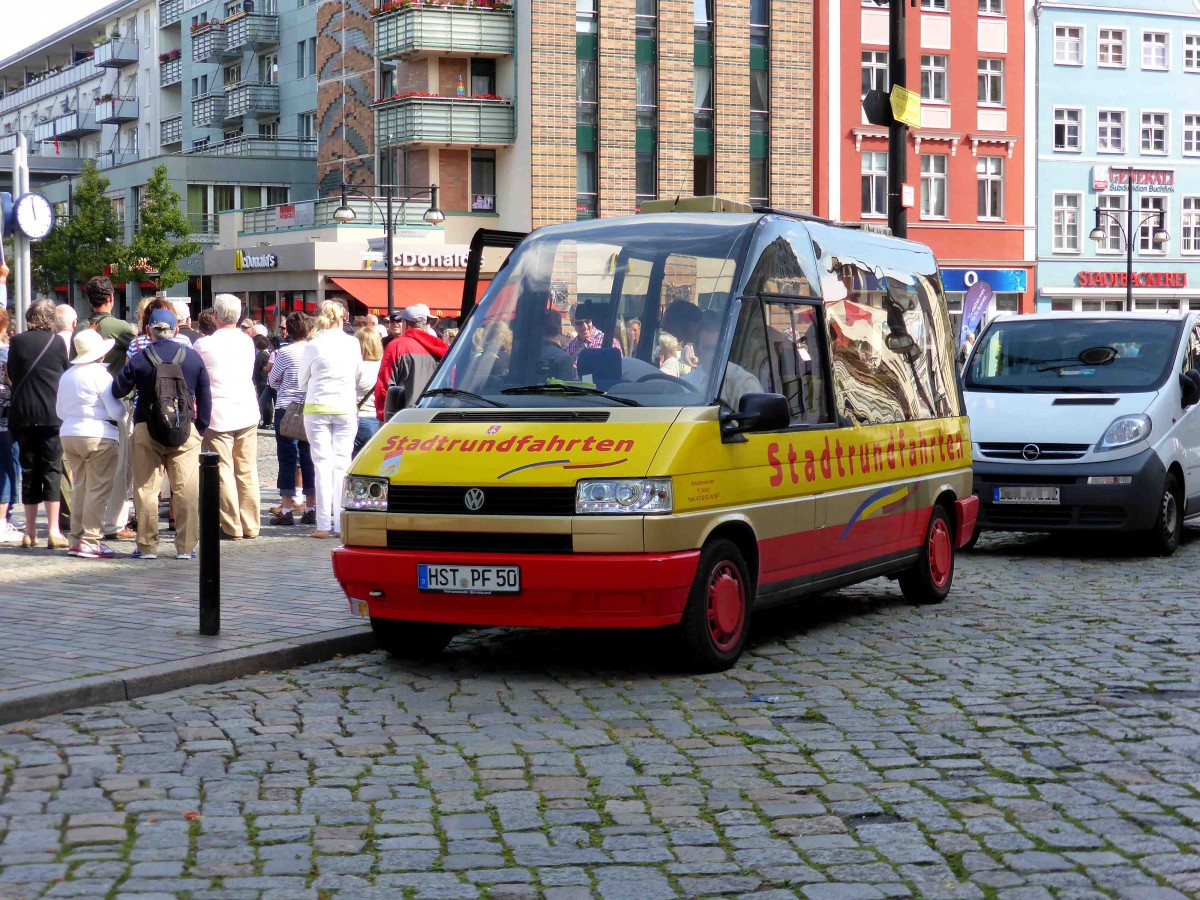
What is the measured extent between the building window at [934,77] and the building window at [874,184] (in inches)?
95.4

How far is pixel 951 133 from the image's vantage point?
56156 mm

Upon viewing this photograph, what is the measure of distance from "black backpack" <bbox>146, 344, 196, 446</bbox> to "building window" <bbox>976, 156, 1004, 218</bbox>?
47.6 meters

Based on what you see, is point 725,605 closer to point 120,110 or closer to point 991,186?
point 991,186

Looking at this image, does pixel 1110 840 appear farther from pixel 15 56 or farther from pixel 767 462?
pixel 15 56

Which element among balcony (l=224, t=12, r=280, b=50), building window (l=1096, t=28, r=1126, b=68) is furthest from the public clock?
balcony (l=224, t=12, r=280, b=50)

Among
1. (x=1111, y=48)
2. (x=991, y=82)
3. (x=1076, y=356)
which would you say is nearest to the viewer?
(x=1076, y=356)

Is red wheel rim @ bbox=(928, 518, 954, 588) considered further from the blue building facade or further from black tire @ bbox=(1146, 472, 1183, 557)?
the blue building facade

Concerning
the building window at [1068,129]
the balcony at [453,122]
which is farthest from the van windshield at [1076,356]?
the building window at [1068,129]

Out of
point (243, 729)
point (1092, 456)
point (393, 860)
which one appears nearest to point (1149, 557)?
point (1092, 456)

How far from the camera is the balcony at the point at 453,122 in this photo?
51.2 m

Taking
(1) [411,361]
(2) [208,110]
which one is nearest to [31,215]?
(1) [411,361]

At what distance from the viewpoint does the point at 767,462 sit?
346 inches

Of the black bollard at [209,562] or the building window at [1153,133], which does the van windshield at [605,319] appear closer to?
A: the black bollard at [209,562]

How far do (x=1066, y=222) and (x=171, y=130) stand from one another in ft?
138
